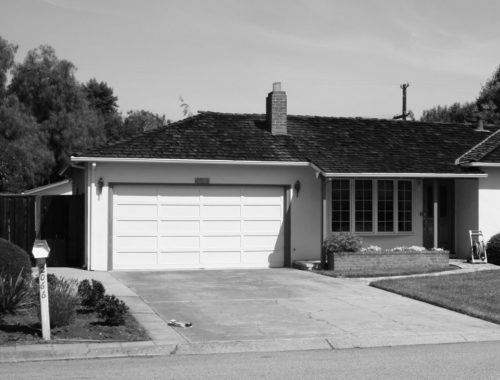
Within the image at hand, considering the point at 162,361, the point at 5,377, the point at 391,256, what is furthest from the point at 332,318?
the point at 391,256

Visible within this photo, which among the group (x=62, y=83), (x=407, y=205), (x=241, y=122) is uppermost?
(x=62, y=83)

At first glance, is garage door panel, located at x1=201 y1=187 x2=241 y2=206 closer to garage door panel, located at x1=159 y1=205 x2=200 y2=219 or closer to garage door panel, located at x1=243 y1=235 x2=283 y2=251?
garage door panel, located at x1=159 y1=205 x2=200 y2=219

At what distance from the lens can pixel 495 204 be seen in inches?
839

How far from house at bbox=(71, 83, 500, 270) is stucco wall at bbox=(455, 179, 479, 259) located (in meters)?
0.03

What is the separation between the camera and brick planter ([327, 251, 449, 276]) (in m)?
18.7

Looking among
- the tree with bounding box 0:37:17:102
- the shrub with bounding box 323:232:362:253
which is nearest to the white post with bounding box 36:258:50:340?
the shrub with bounding box 323:232:362:253

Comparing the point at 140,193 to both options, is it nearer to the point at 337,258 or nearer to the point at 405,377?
the point at 337,258

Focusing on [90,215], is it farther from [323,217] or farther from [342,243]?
[342,243]

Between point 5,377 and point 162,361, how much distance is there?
194cm

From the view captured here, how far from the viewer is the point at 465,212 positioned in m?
21.8

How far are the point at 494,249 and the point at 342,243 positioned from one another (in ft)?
15.8

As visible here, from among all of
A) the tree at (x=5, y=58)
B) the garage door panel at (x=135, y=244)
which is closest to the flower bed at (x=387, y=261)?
the garage door panel at (x=135, y=244)

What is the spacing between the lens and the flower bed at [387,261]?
18703mm

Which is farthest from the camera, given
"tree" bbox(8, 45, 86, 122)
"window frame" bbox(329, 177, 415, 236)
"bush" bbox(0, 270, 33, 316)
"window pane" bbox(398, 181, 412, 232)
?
"tree" bbox(8, 45, 86, 122)
